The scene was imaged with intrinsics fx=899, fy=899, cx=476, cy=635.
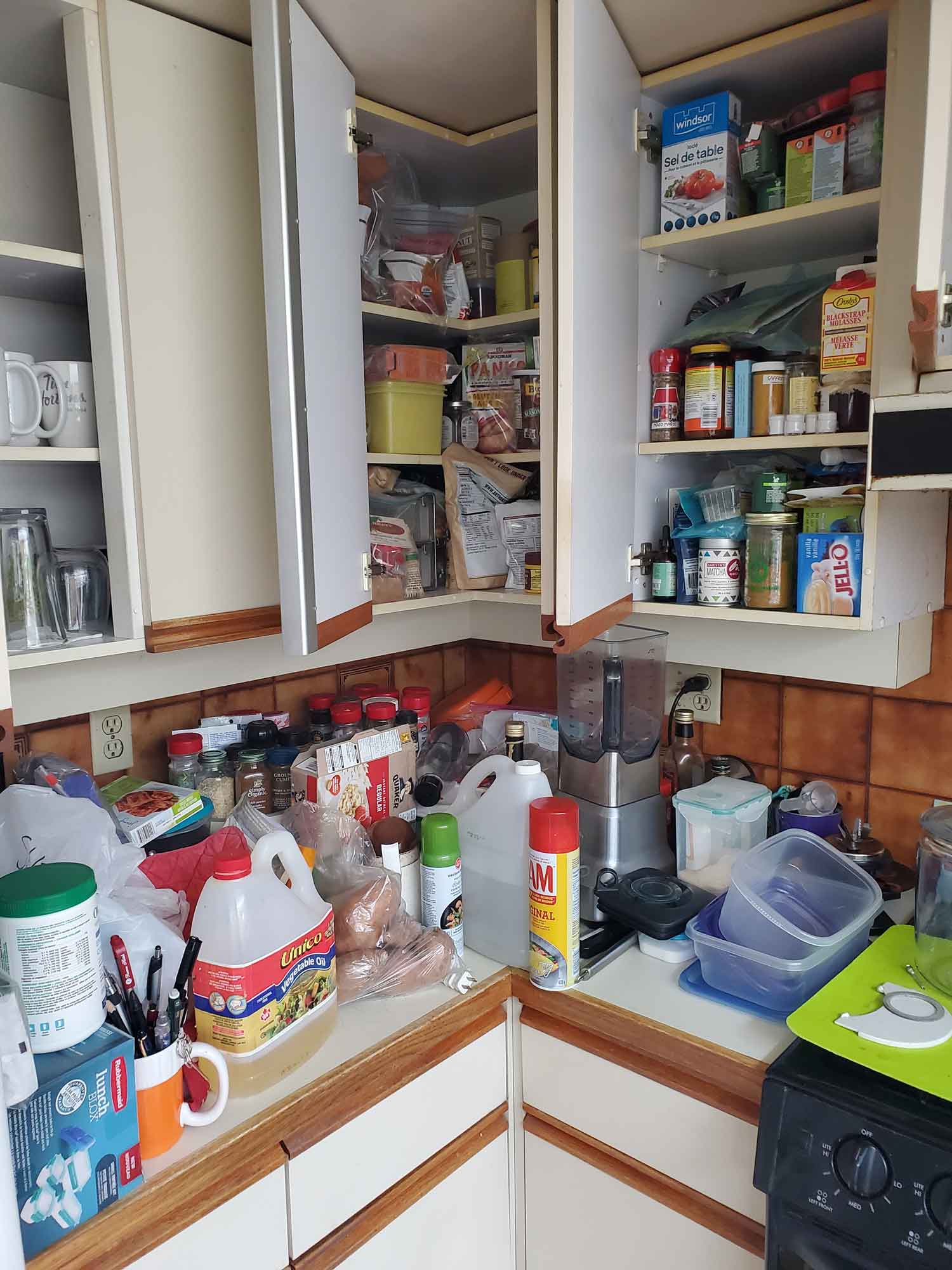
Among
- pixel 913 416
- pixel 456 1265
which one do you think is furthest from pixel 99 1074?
pixel 913 416

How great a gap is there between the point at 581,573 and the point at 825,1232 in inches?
30.4

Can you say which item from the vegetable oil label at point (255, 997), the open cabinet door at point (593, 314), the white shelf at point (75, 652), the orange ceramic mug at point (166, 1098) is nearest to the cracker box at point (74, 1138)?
the orange ceramic mug at point (166, 1098)

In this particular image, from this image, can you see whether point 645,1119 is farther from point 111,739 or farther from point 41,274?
point 41,274

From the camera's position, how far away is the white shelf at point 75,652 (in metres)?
1.04

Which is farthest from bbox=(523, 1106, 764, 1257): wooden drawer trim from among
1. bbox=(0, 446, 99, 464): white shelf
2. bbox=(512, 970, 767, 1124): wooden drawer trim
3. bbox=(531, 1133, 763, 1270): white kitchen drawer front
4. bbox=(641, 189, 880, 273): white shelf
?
bbox=(641, 189, 880, 273): white shelf

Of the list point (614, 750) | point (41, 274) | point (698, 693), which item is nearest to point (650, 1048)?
point (614, 750)

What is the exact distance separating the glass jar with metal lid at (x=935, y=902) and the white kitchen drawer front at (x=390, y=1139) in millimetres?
577

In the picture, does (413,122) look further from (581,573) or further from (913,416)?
(913,416)

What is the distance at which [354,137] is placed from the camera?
120 cm

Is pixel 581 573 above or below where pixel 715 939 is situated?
above

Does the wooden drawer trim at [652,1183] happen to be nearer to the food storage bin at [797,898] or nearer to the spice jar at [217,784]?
the food storage bin at [797,898]

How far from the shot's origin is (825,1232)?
958 millimetres

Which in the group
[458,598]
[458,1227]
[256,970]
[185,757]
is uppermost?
[458,598]

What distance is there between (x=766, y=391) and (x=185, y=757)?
1.02 meters
